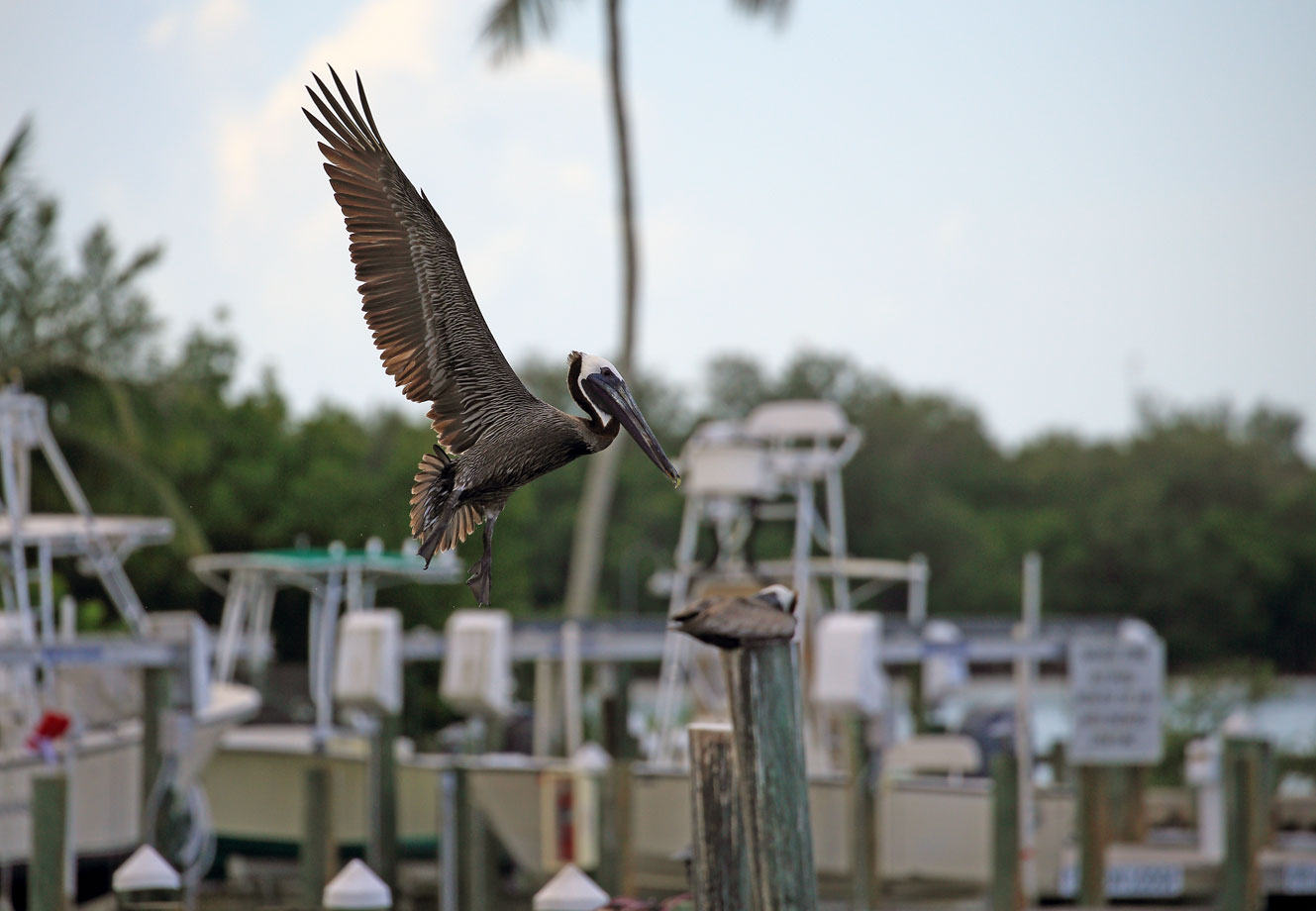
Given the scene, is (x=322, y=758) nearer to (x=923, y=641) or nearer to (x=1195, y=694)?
(x=923, y=641)

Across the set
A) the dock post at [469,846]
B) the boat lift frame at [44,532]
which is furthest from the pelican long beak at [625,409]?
the boat lift frame at [44,532]

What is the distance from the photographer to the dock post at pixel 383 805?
1427cm

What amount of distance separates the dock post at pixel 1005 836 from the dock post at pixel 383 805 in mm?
4985

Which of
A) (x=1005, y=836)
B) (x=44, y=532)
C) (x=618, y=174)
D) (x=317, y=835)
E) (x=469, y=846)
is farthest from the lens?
(x=618, y=174)

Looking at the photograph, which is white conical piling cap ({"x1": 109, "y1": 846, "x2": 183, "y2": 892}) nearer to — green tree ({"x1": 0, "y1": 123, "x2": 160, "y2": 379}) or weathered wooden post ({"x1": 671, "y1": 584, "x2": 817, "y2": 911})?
weathered wooden post ({"x1": 671, "y1": 584, "x2": 817, "y2": 911})

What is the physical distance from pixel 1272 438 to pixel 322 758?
5536 centimetres

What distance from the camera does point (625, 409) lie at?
474cm

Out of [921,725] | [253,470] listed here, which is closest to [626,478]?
[253,470]

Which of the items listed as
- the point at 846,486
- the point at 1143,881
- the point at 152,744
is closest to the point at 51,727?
the point at 152,744

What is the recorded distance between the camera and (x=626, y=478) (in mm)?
47438

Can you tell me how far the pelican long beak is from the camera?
4.67 meters

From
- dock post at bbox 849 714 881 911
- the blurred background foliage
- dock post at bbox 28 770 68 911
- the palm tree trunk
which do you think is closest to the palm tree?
the palm tree trunk

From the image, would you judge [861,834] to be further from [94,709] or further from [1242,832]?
[94,709]

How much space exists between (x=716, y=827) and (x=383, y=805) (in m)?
9.02
